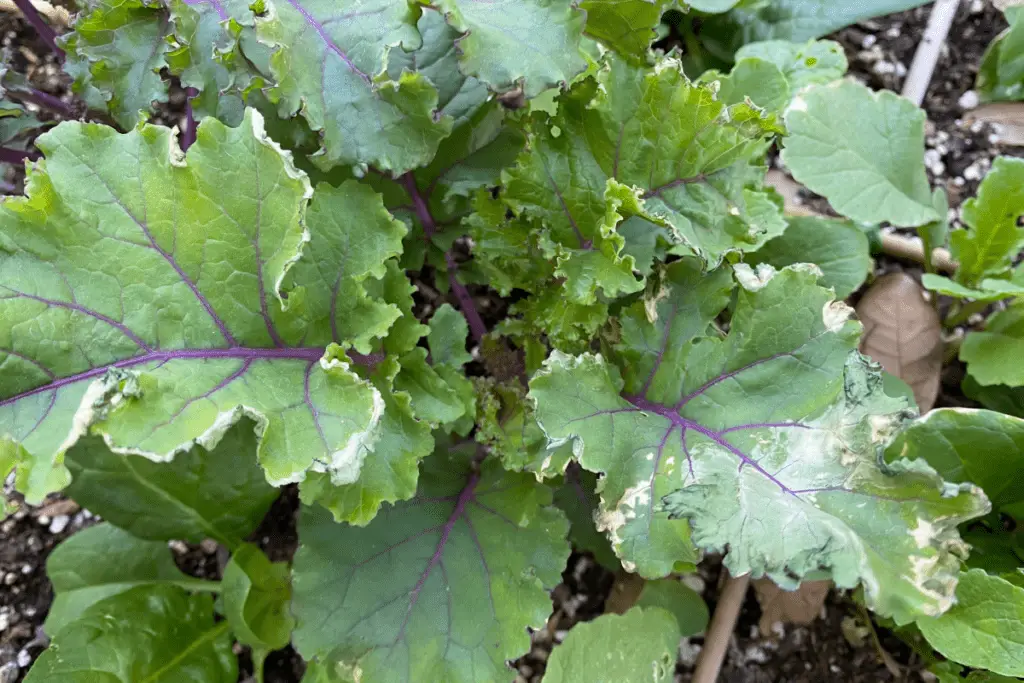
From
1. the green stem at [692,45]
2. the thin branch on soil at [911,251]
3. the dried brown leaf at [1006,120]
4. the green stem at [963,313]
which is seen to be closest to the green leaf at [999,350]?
the green stem at [963,313]

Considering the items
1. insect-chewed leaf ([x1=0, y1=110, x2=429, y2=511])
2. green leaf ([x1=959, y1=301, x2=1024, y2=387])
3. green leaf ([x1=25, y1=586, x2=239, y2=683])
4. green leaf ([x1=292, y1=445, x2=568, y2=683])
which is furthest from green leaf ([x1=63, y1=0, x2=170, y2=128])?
green leaf ([x1=959, y1=301, x2=1024, y2=387])

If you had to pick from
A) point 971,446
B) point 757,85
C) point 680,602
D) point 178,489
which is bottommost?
point 680,602


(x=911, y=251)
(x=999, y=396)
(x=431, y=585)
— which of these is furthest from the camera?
(x=911, y=251)

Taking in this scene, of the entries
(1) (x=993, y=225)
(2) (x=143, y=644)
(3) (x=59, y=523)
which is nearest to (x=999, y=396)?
(1) (x=993, y=225)

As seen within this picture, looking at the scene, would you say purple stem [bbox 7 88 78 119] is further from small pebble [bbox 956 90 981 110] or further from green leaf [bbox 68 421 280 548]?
small pebble [bbox 956 90 981 110]

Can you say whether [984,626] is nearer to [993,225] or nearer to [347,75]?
[993,225]

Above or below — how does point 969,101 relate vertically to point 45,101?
below

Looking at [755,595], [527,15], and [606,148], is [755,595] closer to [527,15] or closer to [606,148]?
[606,148]
